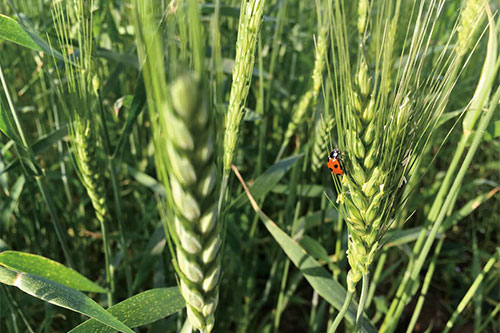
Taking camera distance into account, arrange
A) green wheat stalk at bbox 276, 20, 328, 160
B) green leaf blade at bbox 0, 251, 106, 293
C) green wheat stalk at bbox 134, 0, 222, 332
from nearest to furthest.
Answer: green wheat stalk at bbox 134, 0, 222, 332, green leaf blade at bbox 0, 251, 106, 293, green wheat stalk at bbox 276, 20, 328, 160

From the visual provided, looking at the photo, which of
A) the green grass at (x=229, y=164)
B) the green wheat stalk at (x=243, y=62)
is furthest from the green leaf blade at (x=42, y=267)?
the green wheat stalk at (x=243, y=62)

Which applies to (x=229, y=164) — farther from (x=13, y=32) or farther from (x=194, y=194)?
(x=13, y=32)

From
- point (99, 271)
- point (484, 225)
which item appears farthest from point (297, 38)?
point (99, 271)

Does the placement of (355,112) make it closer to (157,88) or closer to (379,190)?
(379,190)

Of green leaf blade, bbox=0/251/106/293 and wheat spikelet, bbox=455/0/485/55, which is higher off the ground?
wheat spikelet, bbox=455/0/485/55

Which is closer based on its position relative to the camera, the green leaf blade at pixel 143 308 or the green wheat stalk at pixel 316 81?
the green leaf blade at pixel 143 308

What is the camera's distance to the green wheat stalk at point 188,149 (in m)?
0.37

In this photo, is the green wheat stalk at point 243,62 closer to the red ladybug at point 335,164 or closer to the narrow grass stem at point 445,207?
the red ladybug at point 335,164

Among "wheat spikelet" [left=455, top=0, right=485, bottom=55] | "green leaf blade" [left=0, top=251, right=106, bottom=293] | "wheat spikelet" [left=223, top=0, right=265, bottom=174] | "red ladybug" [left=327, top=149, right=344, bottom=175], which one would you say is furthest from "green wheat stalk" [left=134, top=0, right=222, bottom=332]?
"wheat spikelet" [left=455, top=0, right=485, bottom=55]

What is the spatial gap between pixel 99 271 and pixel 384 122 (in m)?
1.22

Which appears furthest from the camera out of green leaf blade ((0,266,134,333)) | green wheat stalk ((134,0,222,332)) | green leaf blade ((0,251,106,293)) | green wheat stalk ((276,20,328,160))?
green wheat stalk ((276,20,328,160))

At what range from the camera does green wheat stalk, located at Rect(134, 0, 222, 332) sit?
367mm

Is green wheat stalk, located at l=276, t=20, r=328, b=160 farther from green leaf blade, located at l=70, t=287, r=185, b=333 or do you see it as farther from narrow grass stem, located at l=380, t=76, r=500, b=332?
green leaf blade, located at l=70, t=287, r=185, b=333

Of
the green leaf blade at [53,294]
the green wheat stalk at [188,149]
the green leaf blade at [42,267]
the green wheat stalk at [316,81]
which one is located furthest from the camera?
the green wheat stalk at [316,81]
